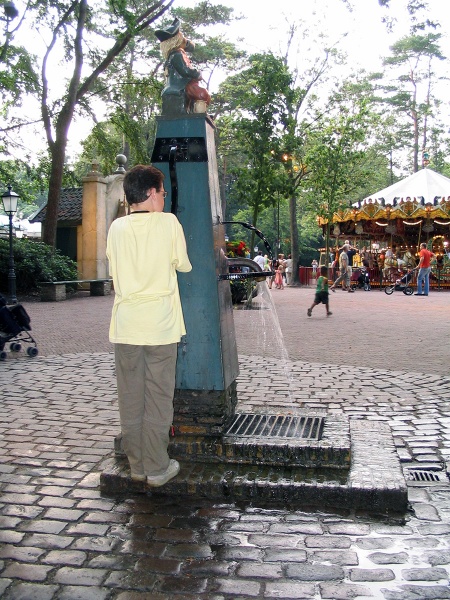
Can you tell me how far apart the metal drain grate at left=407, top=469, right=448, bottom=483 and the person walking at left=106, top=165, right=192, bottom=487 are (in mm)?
1566

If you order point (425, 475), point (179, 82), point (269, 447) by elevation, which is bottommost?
point (425, 475)

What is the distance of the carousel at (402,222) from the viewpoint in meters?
28.8

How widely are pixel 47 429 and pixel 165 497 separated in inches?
71.6

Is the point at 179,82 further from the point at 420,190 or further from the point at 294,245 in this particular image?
the point at 294,245

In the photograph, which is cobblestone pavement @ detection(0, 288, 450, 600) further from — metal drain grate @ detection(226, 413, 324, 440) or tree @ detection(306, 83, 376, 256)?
tree @ detection(306, 83, 376, 256)

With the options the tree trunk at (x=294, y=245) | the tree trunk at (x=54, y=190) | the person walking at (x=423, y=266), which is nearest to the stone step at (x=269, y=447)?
the tree trunk at (x=54, y=190)

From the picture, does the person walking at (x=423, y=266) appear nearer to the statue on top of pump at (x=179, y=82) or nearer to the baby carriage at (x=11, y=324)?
the baby carriage at (x=11, y=324)

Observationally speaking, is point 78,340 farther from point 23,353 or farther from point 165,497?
point 165,497

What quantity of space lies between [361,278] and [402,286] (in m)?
2.48

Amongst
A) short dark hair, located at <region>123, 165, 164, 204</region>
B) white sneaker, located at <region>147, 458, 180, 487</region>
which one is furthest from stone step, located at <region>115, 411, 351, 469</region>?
short dark hair, located at <region>123, 165, 164, 204</region>

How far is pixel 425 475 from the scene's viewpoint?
3.93 meters

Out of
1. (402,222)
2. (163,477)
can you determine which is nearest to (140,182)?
(163,477)

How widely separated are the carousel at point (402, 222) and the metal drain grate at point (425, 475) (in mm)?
26089

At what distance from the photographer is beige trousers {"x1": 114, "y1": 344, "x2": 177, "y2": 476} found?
3436 millimetres
